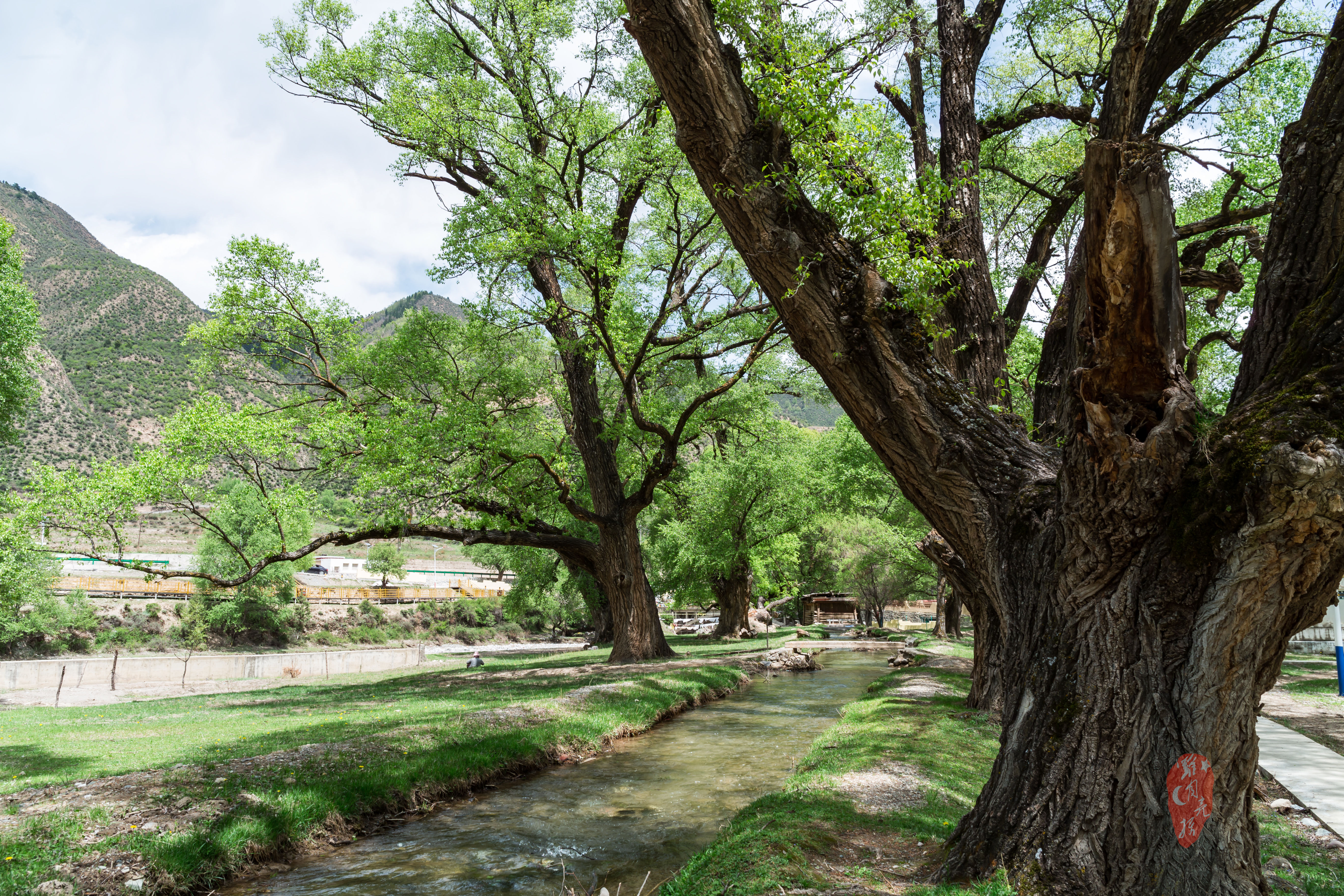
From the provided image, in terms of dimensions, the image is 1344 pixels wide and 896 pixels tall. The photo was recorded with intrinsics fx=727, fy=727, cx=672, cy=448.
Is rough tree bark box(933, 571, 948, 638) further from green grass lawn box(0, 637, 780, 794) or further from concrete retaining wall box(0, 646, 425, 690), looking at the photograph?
concrete retaining wall box(0, 646, 425, 690)

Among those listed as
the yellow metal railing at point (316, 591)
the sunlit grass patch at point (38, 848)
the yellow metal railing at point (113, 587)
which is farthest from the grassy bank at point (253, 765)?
the yellow metal railing at point (113, 587)

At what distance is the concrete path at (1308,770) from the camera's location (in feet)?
20.8

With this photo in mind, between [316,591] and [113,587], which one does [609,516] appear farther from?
[316,591]

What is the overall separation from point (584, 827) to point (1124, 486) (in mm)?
6220

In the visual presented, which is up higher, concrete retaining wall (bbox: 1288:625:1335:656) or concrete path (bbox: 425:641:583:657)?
concrete retaining wall (bbox: 1288:625:1335:656)

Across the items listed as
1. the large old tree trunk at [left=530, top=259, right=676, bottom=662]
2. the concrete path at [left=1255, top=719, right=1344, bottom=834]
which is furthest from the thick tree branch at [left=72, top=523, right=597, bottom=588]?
the concrete path at [left=1255, top=719, right=1344, bottom=834]

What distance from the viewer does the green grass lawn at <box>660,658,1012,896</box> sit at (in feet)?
14.8

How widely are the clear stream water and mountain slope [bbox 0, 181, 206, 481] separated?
77.1m

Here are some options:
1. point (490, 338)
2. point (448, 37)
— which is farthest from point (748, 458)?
point (448, 37)

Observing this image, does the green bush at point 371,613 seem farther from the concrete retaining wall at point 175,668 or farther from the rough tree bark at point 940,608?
the rough tree bark at point 940,608

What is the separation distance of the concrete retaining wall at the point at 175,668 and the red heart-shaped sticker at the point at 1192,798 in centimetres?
3294

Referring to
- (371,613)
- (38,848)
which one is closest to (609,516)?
(38,848)

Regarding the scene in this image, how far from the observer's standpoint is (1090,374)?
3.78 meters

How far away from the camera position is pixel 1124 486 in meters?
3.77
